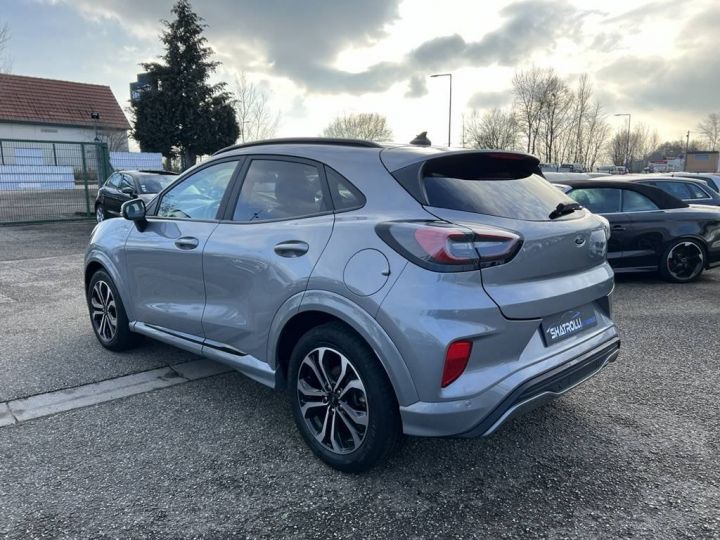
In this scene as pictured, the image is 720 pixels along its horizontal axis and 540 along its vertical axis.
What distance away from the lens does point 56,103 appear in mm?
41938

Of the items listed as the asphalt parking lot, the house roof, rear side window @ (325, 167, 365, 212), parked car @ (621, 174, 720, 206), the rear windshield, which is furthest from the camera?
the house roof

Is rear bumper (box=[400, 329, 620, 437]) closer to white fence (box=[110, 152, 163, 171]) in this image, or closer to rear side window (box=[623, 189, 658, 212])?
rear side window (box=[623, 189, 658, 212])

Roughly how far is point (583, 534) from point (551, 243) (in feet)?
4.44

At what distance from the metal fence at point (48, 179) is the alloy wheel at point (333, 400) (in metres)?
15.6

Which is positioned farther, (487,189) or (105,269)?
(105,269)

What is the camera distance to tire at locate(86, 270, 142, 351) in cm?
455

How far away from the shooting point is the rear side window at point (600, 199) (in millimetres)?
7844

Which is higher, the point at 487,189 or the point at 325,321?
the point at 487,189

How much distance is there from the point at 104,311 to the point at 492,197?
362cm

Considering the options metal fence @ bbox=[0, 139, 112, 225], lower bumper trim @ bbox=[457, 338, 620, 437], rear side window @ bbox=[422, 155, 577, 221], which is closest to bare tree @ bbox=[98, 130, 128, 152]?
metal fence @ bbox=[0, 139, 112, 225]

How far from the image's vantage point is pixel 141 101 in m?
35.0

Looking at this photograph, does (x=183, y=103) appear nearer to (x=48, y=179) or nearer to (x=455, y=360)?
(x=48, y=179)

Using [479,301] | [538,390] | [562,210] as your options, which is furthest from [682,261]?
[479,301]

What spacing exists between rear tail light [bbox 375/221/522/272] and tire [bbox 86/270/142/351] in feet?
9.77
